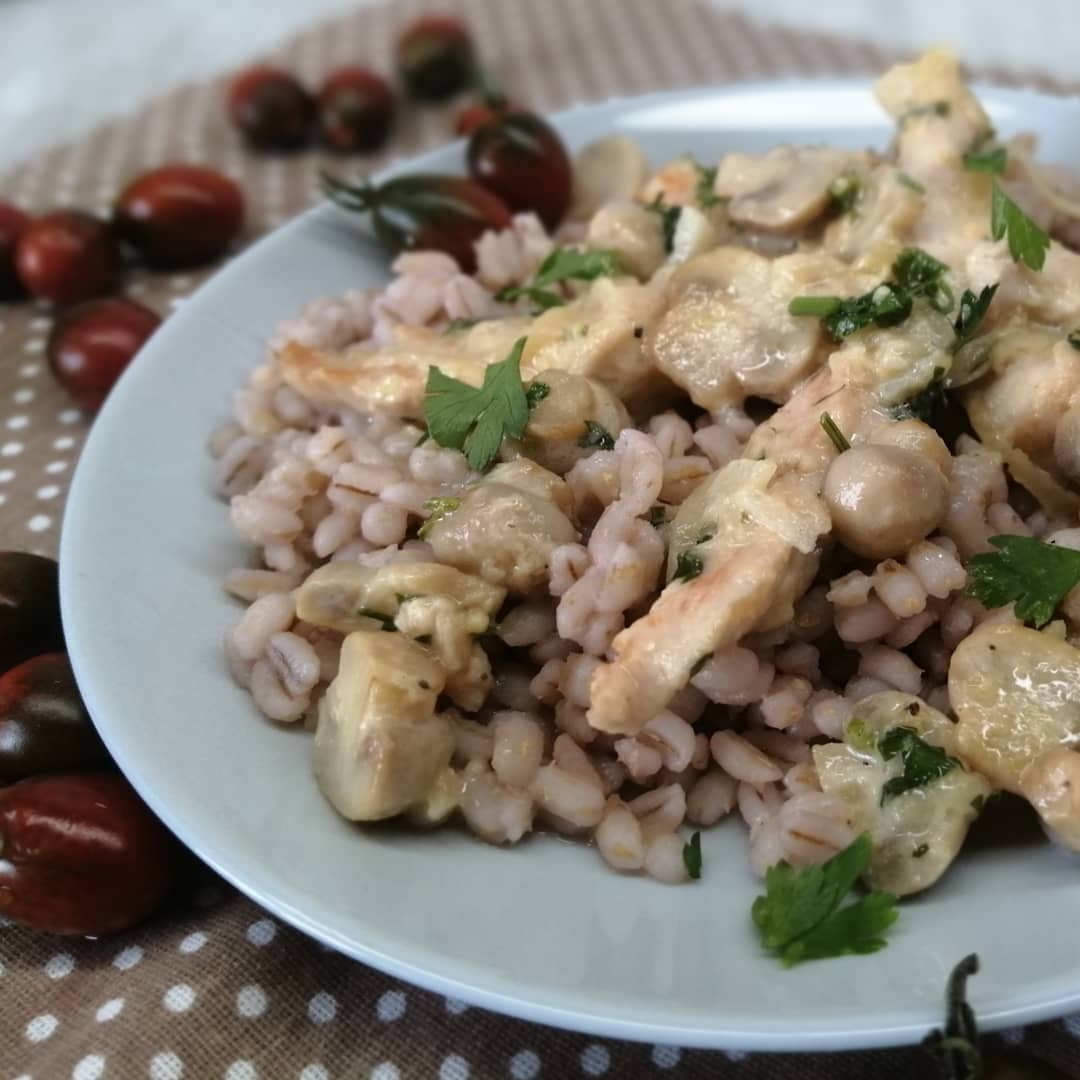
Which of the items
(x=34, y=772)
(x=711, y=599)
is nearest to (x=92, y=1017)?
(x=34, y=772)

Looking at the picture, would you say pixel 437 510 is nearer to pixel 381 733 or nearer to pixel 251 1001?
pixel 381 733

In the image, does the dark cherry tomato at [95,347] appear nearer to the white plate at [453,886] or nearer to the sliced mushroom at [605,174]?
the white plate at [453,886]

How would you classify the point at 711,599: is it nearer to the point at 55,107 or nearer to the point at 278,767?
the point at 278,767

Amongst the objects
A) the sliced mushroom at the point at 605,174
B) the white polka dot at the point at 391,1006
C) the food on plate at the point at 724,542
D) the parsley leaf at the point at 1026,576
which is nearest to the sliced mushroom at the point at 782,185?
the food on plate at the point at 724,542

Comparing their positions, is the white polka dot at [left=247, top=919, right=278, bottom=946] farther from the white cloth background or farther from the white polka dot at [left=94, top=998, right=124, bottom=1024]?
the white cloth background

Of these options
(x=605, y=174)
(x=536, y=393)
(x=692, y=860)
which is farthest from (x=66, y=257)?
(x=692, y=860)
